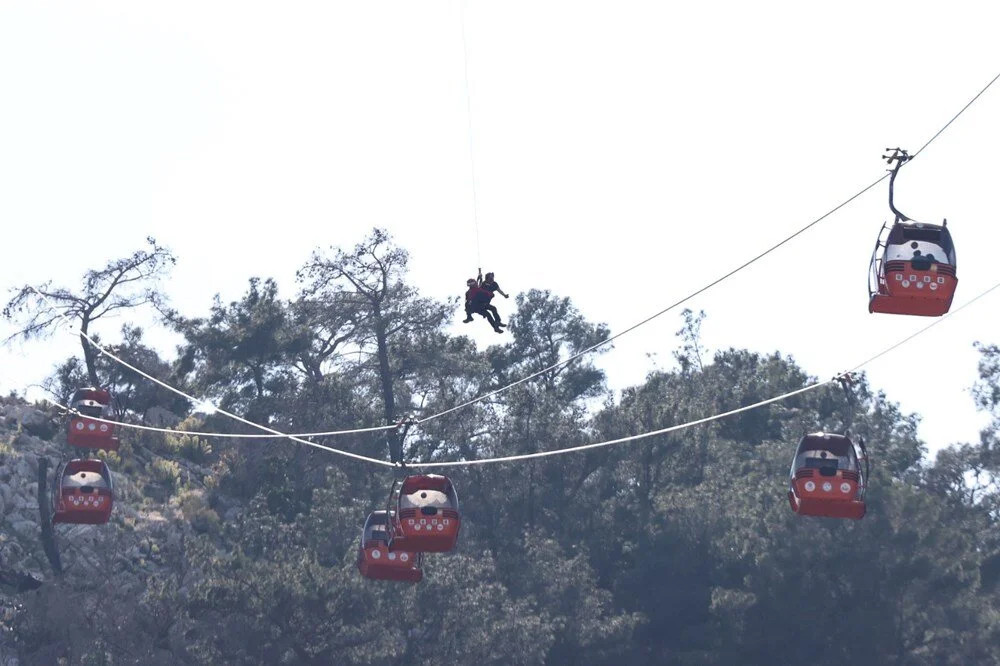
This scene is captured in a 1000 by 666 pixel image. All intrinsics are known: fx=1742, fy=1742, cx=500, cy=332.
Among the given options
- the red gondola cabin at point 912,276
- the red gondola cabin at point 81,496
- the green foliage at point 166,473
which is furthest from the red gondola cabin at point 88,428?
the red gondola cabin at point 912,276

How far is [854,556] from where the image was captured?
59906 millimetres

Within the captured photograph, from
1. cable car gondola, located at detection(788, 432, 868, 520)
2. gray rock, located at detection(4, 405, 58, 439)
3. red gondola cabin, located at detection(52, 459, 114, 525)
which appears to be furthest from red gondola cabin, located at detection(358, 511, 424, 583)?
gray rock, located at detection(4, 405, 58, 439)

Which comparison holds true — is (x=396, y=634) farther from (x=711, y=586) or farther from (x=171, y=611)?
(x=711, y=586)

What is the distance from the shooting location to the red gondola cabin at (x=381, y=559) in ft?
124

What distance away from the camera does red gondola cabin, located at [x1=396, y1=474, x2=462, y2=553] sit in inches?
1314

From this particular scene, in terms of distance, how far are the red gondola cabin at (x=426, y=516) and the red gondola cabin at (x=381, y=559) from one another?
3783 mm

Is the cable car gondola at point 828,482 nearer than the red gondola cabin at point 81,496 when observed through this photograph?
Yes

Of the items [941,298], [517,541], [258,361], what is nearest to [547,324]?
[258,361]

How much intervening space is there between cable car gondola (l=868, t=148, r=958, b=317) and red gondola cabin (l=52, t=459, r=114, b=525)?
75.1 feet

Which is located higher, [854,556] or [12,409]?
[12,409]

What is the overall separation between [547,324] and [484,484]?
738 inches

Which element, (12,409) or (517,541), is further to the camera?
(12,409)

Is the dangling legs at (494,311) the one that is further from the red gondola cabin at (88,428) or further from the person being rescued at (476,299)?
the red gondola cabin at (88,428)

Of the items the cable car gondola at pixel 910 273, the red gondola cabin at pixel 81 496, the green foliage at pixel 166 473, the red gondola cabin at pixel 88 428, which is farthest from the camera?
the green foliage at pixel 166 473
